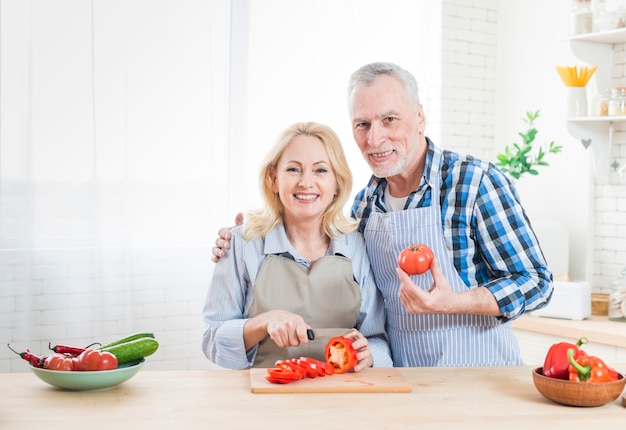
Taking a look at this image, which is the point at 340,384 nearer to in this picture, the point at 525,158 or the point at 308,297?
the point at 308,297

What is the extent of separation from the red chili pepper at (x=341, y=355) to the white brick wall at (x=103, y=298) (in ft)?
7.37

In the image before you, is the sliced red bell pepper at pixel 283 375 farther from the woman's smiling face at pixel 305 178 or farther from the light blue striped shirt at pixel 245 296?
the woman's smiling face at pixel 305 178

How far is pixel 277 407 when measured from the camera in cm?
232

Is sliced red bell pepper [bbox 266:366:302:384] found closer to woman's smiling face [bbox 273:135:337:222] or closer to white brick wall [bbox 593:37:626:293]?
woman's smiling face [bbox 273:135:337:222]

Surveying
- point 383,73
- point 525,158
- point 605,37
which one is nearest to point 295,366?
point 383,73

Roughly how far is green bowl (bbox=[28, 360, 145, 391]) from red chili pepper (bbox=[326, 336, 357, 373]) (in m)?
A: 0.65

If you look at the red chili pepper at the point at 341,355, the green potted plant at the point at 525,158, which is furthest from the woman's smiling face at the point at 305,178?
the green potted plant at the point at 525,158

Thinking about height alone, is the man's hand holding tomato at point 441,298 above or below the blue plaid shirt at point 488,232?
below

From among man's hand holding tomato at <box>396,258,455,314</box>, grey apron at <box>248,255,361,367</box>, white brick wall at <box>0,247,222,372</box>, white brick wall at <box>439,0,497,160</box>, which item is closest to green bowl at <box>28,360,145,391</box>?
grey apron at <box>248,255,361,367</box>

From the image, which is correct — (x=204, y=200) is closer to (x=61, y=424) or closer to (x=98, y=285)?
(x=98, y=285)

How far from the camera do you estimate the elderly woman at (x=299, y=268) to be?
3.04 meters

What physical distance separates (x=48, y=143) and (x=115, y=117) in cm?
40

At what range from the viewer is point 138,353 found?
8.33 ft

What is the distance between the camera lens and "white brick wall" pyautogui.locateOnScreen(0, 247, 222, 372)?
173 inches
